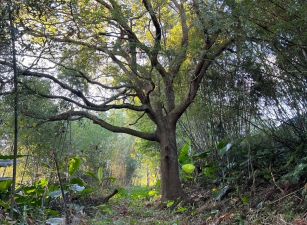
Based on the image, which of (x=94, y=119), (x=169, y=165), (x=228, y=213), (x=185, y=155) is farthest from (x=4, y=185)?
(x=185, y=155)

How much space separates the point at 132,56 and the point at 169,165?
2.09 metres

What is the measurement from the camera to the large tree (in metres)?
5.20

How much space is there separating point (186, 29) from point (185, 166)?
2.46 meters

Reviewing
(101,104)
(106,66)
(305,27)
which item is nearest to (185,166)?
(101,104)

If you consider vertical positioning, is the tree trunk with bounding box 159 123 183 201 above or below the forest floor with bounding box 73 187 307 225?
above

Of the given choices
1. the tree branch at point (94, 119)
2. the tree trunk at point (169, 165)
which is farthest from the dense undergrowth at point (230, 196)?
the tree branch at point (94, 119)

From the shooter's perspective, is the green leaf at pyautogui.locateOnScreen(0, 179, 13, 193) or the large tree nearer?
the green leaf at pyautogui.locateOnScreen(0, 179, 13, 193)

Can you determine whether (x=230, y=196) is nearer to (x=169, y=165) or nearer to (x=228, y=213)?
(x=228, y=213)

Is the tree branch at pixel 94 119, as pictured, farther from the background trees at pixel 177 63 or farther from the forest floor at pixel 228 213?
the forest floor at pixel 228 213

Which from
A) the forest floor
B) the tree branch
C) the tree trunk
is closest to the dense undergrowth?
the forest floor

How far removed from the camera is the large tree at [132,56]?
520 centimetres

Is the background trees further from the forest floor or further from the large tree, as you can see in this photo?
the forest floor

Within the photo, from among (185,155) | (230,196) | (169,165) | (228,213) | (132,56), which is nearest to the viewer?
(228,213)

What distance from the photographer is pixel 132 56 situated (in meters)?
6.38
